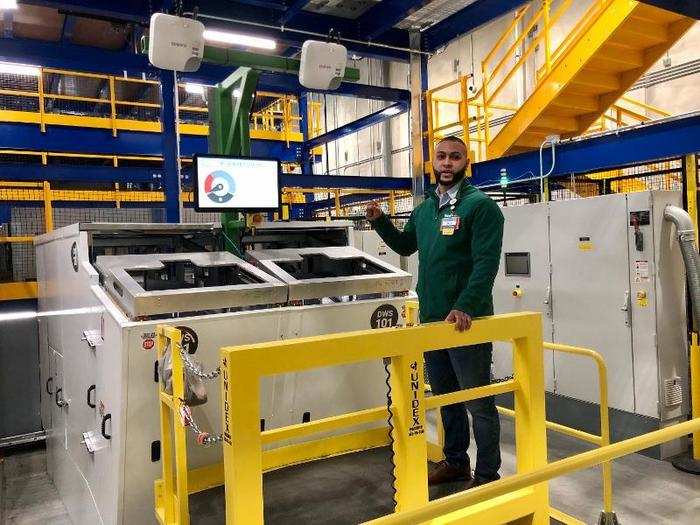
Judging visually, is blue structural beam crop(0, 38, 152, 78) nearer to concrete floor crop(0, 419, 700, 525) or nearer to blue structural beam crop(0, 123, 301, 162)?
blue structural beam crop(0, 123, 301, 162)

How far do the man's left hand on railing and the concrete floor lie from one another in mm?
1016

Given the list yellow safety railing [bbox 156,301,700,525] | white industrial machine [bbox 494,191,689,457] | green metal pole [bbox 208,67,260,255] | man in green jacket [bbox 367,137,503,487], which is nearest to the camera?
yellow safety railing [bbox 156,301,700,525]

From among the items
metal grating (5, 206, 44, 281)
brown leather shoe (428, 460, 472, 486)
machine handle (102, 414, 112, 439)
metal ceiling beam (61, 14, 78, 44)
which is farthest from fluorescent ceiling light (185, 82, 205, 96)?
brown leather shoe (428, 460, 472, 486)

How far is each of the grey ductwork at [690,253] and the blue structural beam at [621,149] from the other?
1.93 ft

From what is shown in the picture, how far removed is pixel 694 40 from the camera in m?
8.41

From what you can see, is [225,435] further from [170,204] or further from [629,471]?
[170,204]

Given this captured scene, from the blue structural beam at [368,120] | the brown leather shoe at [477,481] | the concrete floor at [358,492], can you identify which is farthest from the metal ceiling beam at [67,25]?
the brown leather shoe at [477,481]

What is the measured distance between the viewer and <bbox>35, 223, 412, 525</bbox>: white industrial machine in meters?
2.73

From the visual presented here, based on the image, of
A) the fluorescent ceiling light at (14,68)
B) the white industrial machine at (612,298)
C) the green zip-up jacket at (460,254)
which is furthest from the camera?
the fluorescent ceiling light at (14,68)

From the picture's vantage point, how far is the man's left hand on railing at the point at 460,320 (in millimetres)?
2404

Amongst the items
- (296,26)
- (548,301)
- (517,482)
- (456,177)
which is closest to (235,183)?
(456,177)

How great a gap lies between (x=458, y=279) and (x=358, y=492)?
4.05 feet

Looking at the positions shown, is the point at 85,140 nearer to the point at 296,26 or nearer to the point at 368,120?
the point at 296,26

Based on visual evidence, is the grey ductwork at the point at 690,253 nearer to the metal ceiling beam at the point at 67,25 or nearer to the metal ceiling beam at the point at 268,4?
the metal ceiling beam at the point at 268,4
